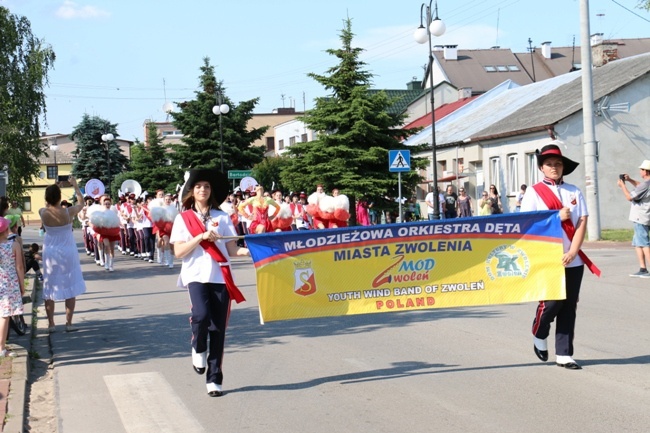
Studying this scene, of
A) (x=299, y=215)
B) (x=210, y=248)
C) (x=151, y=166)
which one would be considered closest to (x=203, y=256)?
(x=210, y=248)

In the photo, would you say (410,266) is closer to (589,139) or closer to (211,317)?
(211,317)

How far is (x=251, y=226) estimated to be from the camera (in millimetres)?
23609

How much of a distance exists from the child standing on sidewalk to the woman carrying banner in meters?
2.75

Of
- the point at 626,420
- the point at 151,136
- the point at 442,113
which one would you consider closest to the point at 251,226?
the point at 626,420

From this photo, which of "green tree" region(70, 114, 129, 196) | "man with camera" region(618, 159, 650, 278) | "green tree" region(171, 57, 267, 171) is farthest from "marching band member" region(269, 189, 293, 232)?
"green tree" region(70, 114, 129, 196)

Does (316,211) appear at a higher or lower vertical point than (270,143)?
lower

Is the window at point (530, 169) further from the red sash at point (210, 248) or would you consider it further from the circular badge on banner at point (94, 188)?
the red sash at point (210, 248)

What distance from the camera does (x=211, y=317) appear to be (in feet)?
25.2

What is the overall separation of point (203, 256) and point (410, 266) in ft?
6.09

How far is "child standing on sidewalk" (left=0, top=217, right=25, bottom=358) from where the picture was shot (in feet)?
31.6

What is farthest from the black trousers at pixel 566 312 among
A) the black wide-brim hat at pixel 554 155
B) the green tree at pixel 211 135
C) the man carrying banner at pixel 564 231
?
the green tree at pixel 211 135

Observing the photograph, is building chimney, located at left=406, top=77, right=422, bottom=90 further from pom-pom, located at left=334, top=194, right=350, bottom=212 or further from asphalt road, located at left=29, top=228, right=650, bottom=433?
asphalt road, located at left=29, top=228, right=650, bottom=433

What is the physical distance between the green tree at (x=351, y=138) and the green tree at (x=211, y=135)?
77.7 feet

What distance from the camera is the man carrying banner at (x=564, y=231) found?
8211 millimetres
